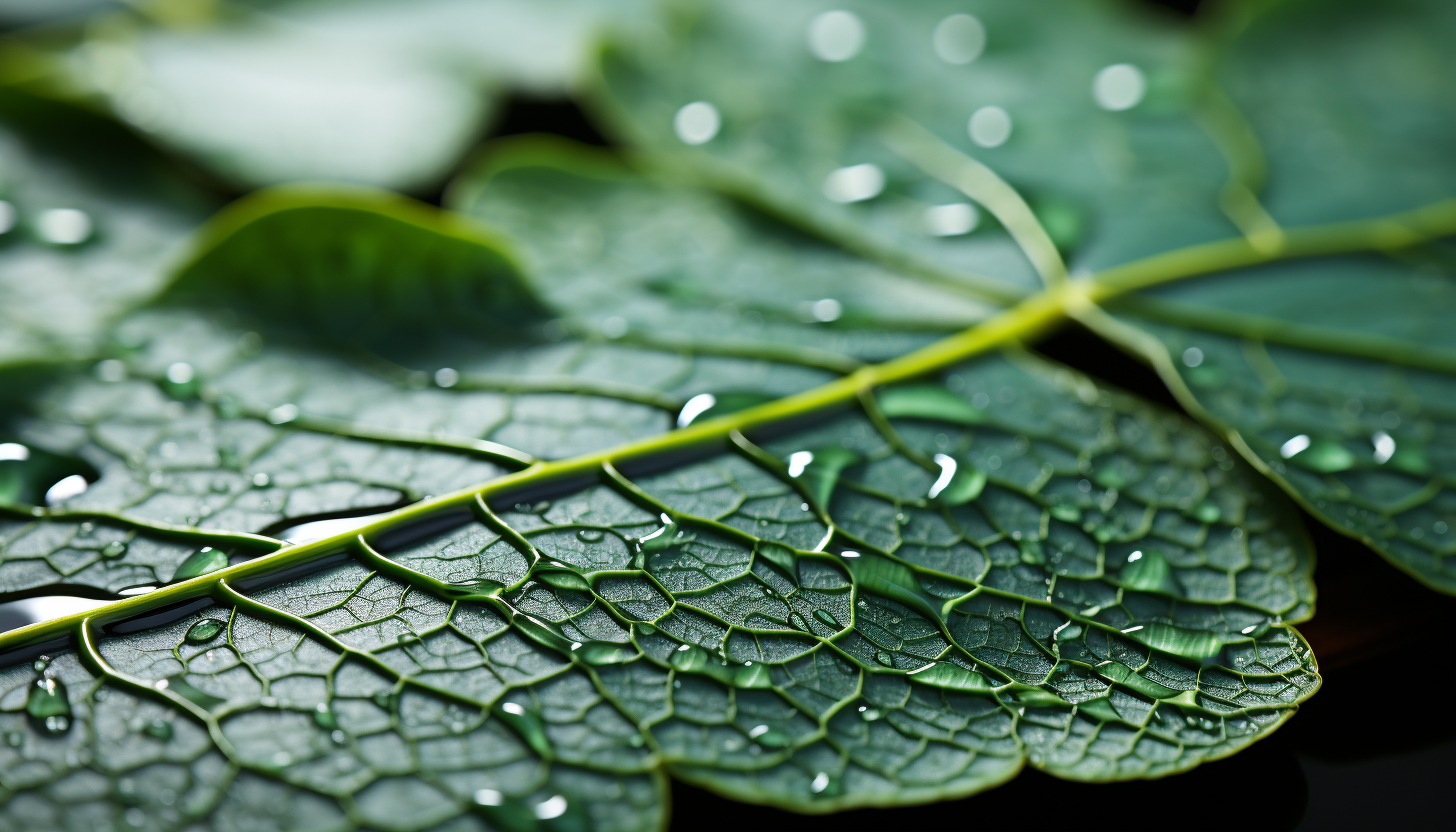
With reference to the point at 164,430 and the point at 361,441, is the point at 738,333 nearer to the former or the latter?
the point at 361,441

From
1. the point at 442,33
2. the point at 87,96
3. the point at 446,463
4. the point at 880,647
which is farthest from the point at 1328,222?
the point at 87,96

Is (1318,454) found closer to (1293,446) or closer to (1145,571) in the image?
(1293,446)

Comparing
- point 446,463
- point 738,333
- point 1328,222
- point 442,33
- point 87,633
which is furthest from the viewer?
point 442,33

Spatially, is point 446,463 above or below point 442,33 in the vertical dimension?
below

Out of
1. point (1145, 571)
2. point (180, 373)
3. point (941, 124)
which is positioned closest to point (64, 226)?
point (180, 373)

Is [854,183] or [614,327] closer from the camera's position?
[614,327]

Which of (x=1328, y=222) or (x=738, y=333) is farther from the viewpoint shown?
(x=1328, y=222)

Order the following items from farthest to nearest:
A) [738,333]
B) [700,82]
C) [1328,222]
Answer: [700,82]
[1328,222]
[738,333]

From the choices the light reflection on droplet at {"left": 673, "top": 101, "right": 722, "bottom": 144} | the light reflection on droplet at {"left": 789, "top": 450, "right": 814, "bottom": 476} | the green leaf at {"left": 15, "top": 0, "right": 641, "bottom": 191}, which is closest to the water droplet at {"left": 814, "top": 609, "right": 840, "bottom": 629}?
the light reflection on droplet at {"left": 789, "top": 450, "right": 814, "bottom": 476}

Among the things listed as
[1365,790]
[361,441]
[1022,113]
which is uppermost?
[1022,113]
